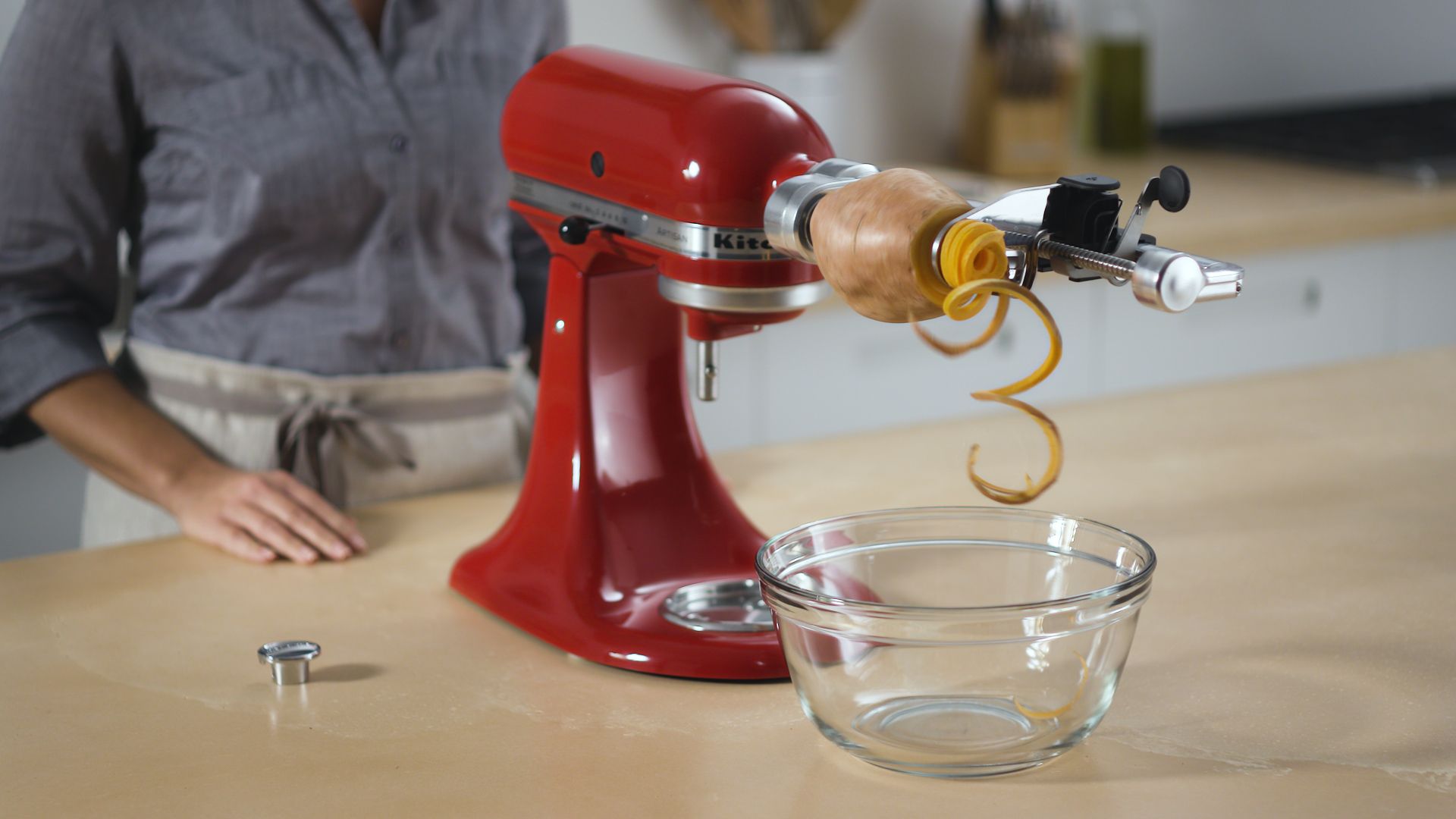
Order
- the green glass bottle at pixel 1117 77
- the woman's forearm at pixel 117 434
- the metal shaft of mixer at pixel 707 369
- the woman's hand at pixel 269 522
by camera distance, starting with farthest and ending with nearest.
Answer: the green glass bottle at pixel 1117 77 < the woman's forearm at pixel 117 434 < the woman's hand at pixel 269 522 < the metal shaft of mixer at pixel 707 369

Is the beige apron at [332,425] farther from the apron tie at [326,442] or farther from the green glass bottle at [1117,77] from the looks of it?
the green glass bottle at [1117,77]

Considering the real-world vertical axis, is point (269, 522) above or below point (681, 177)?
below

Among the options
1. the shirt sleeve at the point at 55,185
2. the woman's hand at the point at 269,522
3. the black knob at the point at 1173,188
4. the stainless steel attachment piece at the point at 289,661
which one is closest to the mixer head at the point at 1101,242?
the black knob at the point at 1173,188

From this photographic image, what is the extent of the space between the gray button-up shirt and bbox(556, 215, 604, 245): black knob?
54 centimetres

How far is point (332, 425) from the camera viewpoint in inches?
54.8

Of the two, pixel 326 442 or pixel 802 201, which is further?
pixel 326 442

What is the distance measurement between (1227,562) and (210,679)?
66cm

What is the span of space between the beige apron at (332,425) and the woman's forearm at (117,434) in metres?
0.07

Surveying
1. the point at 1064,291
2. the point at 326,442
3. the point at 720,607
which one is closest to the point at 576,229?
the point at 720,607

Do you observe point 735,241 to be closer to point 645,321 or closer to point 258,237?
point 645,321

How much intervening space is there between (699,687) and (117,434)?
68 cm

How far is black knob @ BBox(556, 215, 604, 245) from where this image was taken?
3.04 feet

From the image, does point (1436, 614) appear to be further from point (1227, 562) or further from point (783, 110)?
point (783, 110)

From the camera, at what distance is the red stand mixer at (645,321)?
837 millimetres
